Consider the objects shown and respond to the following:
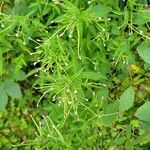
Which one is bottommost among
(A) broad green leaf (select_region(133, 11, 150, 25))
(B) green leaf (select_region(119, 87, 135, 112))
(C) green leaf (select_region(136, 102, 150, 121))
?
(B) green leaf (select_region(119, 87, 135, 112))

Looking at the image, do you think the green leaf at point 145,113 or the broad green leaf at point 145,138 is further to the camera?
the broad green leaf at point 145,138

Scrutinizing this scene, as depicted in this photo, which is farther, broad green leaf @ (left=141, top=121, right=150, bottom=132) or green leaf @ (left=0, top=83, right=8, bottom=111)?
green leaf @ (left=0, top=83, right=8, bottom=111)

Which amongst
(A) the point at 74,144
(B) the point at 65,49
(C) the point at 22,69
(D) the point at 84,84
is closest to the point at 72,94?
(D) the point at 84,84

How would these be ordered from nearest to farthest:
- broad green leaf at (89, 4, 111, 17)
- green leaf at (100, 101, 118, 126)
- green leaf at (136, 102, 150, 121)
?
green leaf at (136, 102, 150, 121) < broad green leaf at (89, 4, 111, 17) < green leaf at (100, 101, 118, 126)

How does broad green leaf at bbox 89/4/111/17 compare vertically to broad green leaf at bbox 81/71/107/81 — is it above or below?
above

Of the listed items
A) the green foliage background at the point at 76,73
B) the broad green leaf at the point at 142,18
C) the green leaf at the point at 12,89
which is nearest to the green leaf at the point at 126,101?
the green foliage background at the point at 76,73

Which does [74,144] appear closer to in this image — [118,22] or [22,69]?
[22,69]

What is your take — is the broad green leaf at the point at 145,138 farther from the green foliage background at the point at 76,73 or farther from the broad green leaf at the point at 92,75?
the broad green leaf at the point at 92,75

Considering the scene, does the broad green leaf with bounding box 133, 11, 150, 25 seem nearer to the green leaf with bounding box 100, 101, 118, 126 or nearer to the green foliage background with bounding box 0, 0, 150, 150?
the green foliage background with bounding box 0, 0, 150, 150

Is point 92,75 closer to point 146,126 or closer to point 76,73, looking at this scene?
point 76,73

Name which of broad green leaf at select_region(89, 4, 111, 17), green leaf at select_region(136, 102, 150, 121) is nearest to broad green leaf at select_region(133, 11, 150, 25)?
broad green leaf at select_region(89, 4, 111, 17)
